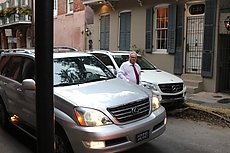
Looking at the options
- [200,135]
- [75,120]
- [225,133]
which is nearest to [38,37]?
[75,120]

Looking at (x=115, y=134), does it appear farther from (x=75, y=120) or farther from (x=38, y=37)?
(x=38, y=37)

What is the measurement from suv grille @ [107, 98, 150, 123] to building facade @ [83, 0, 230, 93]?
706 centimetres

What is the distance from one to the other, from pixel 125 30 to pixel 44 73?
1395cm

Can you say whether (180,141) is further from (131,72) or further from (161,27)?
(161,27)

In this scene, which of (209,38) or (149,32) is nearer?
(209,38)

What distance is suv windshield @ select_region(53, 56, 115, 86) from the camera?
5.05 m

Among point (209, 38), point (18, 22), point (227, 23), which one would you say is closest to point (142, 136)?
point (227, 23)

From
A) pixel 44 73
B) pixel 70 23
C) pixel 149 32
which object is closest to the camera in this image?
pixel 44 73

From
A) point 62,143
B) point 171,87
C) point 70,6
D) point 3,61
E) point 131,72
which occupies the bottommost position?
point 62,143

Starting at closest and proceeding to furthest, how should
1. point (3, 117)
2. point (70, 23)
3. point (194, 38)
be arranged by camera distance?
point (3, 117)
point (194, 38)
point (70, 23)

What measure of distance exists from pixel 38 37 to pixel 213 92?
10436 millimetres

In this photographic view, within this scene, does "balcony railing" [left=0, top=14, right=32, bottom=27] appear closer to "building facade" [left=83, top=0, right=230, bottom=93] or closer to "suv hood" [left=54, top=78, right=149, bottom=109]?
"building facade" [left=83, top=0, right=230, bottom=93]

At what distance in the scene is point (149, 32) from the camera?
44.6 ft

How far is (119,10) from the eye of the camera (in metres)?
15.6
